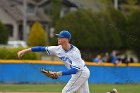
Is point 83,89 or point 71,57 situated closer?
point 71,57

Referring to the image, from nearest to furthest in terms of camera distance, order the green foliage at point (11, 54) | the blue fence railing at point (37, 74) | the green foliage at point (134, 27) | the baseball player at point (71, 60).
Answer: the baseball player at point (71, 60) → the blue fence railing at point (37, 74) → the green foliage at point (11, 54) → the green foliage at point (134, 27)

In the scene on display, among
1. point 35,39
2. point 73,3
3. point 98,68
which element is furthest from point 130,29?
point 73,3

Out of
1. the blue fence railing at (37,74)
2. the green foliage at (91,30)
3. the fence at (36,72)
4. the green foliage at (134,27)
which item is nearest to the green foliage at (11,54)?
the fence at (36,72)

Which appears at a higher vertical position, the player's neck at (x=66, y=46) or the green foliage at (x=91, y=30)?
the player's neck at (x=66, y=46)

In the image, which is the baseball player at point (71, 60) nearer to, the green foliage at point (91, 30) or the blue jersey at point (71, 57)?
the blue jersey at point (71, 57)

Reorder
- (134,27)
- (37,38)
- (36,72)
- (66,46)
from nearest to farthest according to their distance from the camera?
(66,46) → (36,72) → (134,27) → (37,38)

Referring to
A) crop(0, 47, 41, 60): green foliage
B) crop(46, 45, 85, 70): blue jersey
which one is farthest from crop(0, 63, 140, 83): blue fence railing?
crop(46, 45, 85, 70): blue jersey

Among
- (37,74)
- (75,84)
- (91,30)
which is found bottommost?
(91,30)

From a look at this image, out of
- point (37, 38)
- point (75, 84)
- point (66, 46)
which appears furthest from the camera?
point (37, 38)

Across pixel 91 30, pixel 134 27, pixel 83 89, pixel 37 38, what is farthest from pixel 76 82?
pixel 37 38

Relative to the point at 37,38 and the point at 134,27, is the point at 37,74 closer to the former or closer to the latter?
the point at 134,27

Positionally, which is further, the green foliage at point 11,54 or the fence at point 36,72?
the green foliage at point 11,54

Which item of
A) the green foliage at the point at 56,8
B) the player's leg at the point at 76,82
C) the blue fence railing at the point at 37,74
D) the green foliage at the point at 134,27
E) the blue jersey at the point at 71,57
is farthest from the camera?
the green foliage at the point at 56,8

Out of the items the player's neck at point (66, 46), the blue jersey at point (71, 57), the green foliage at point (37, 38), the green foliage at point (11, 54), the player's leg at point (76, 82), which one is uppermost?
the player's neck at point (66, 46)
